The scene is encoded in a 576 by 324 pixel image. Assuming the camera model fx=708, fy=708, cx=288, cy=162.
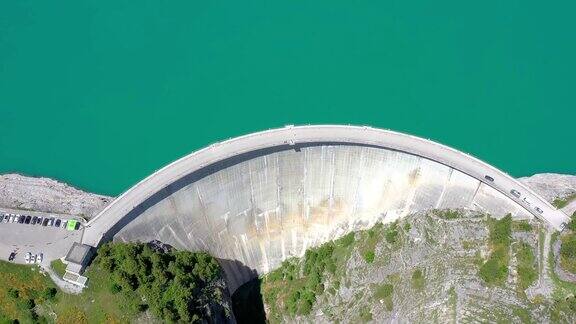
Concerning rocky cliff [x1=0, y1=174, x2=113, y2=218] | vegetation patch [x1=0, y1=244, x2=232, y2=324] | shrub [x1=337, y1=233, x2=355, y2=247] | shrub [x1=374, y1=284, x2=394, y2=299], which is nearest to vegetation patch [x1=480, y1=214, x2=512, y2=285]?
shrub [x1=374, y1=284, x2=394, y2=299]

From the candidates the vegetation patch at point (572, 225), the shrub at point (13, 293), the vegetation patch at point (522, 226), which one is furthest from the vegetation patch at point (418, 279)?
the shrub at point (13, 293)

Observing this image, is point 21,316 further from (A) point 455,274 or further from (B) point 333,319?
(A) point 455,274

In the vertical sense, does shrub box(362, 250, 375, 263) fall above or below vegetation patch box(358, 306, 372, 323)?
above

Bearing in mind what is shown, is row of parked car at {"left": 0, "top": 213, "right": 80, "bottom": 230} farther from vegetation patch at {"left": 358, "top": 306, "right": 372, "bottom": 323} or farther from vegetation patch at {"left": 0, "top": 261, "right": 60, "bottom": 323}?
vegetation patch at {"left": 358, "top": 306, "right": 372, "bottom": 323}

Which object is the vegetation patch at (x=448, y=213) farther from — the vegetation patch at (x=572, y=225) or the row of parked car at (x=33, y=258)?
the row of parked car at (x=33, y=258)

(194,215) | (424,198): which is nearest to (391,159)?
(424,198)

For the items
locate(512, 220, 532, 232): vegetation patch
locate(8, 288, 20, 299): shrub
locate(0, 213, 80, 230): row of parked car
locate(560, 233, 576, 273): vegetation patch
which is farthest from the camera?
locate(0, 213, 80, 230): row of parked car

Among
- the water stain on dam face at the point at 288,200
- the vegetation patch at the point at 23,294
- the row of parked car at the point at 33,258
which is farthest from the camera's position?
the water stain on dam face at the point at 288,200
